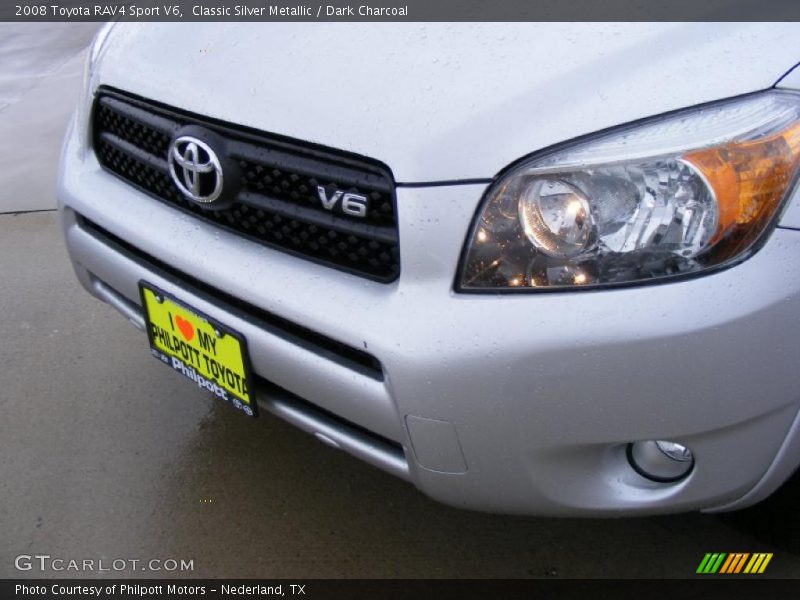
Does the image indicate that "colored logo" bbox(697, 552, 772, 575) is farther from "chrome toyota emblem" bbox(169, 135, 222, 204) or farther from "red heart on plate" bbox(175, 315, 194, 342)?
"chrome toyota emblem" bbox(169, 135, 222, 204)

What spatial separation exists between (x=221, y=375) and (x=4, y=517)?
34.8 inches

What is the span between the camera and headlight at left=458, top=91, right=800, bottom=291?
4.33ft

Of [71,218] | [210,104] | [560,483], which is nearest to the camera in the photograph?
[560,483]

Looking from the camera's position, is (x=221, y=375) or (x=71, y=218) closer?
(x=221, y=375)

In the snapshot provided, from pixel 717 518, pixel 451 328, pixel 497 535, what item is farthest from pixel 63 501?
pixel 717 518

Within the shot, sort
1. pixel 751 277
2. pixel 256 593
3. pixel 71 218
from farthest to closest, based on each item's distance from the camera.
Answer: pixel 71 218 < pixel 256 593 < pixel 751 277

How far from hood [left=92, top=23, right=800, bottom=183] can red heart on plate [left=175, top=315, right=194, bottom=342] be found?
458 mm

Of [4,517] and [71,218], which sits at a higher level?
[71,218]

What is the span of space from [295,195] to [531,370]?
23.6 inches

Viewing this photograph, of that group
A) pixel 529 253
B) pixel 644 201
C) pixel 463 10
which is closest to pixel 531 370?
pixel 529 253

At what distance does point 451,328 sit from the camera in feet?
4.49

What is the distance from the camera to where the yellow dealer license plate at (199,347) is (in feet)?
5.53

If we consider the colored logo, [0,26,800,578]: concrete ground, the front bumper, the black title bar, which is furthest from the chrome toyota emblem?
the colored logo

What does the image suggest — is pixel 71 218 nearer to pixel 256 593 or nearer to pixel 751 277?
pixel 256 593
